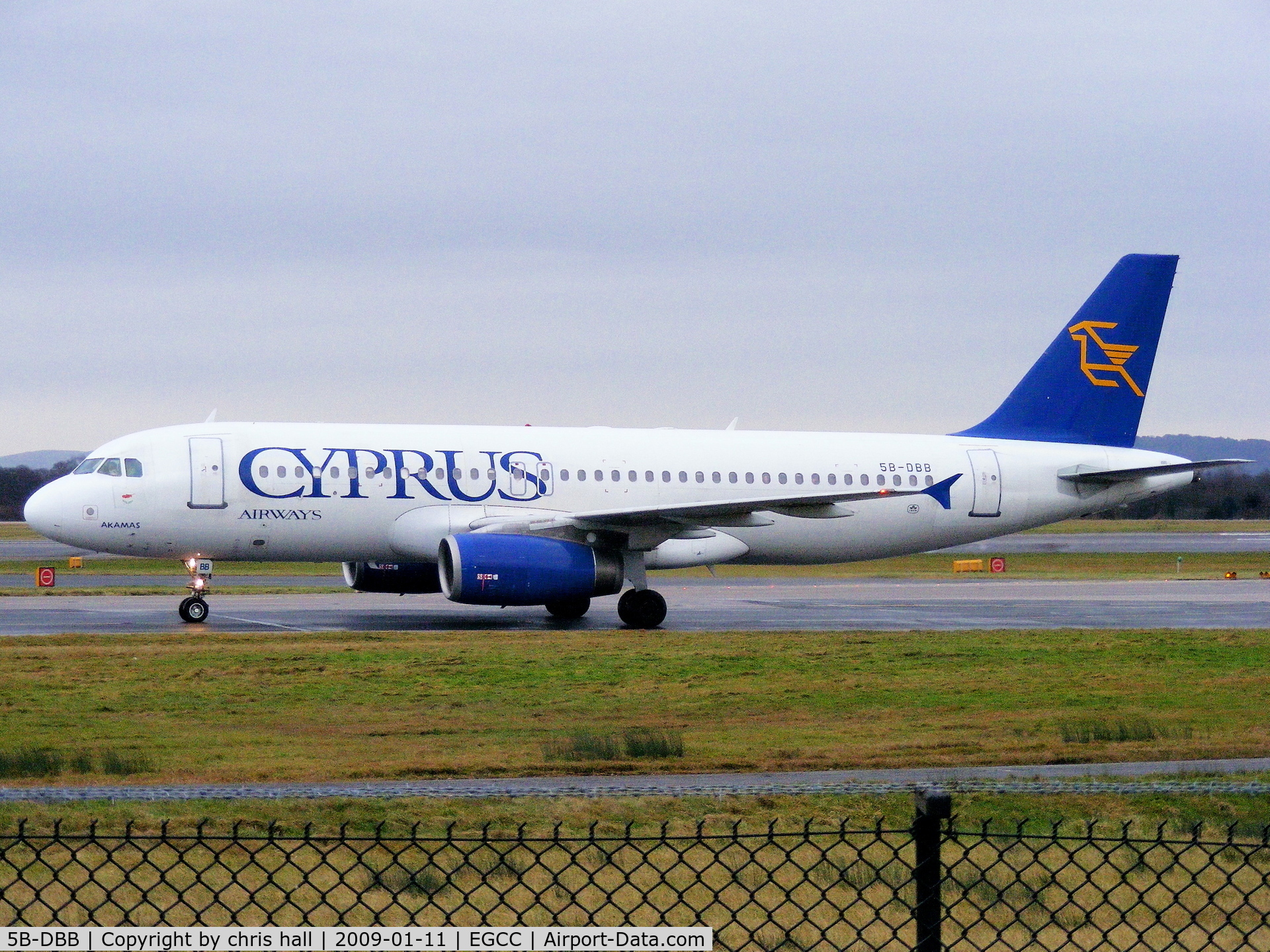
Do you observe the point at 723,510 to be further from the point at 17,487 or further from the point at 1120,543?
the point at 17,487

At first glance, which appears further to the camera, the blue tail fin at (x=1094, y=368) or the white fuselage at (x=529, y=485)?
the blue tail fin at (x=1094, y=368)

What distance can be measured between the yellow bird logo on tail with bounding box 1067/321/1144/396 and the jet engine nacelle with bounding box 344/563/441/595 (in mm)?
15187

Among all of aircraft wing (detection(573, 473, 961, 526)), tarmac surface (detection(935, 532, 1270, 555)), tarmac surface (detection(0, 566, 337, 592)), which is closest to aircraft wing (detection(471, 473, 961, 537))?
aircraft wing (detection(573, 473, 961, 526))

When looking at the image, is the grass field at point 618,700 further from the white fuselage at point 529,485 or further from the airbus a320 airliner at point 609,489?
the white fuselage at point 529,485

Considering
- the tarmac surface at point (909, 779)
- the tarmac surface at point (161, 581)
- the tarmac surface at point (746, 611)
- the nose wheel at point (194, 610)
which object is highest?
the tarmac surface at point (161, 581)

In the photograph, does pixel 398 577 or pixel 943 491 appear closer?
pixel 398 577

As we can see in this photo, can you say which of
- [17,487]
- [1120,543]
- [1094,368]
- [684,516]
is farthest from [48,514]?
[17,487]

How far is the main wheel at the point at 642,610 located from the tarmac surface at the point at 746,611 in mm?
335

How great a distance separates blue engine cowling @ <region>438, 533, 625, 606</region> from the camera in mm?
25297

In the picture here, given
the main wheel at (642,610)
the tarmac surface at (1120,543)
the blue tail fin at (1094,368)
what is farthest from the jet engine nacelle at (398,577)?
the tarmac surface at (1120,543)

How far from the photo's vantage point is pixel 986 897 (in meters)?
7.88

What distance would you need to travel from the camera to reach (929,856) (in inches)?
191

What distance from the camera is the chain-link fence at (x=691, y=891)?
21.3 ft

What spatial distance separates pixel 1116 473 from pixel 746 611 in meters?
8.75
